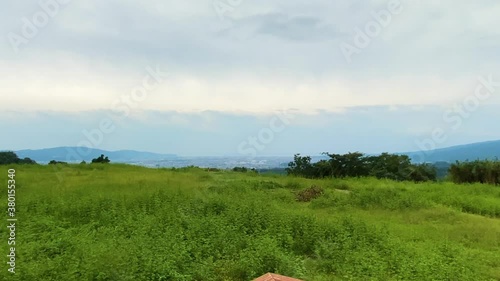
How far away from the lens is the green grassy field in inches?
229

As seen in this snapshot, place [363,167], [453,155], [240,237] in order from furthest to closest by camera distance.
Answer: [453,155]
[363,167]
[240,237]

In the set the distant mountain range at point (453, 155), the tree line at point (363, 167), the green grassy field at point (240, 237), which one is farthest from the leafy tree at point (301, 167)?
the green grassy field at point (240, 237)

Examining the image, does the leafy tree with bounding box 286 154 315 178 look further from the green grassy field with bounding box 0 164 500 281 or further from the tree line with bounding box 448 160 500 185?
the green grassy field with bounding box 0 164 500 281

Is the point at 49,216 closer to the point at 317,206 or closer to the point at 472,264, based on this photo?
the point at 317,206

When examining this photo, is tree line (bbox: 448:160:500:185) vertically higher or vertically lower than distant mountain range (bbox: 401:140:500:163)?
lower

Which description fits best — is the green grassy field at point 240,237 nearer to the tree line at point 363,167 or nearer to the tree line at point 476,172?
the tree line at point 476,172

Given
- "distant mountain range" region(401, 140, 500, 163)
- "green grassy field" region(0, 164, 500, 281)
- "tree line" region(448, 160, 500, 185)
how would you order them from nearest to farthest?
"green grassy field" region(0, 164, 500, 281), "tree line" region(448, 160, 500, 185), "distant mountain range" region(401, 140, 500, 163)

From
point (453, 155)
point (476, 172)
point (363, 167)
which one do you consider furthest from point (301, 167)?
point (453, 155)

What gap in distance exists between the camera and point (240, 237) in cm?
740

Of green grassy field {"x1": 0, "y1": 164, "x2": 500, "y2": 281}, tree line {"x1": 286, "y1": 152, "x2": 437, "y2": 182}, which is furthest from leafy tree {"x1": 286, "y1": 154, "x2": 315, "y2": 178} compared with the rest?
green grassy field {"x1": 0, "y1": 164, "x2": 500, "y2": 281}

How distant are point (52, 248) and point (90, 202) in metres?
3.13

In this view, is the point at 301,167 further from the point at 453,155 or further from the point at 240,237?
the point at 453,155

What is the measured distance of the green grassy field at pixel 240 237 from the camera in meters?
5.83

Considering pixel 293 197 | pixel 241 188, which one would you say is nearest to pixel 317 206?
pixel 293 197
